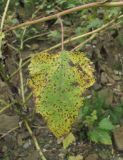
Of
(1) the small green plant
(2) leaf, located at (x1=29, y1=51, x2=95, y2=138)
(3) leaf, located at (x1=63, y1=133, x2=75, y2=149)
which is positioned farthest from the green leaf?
(2) leaf, located at (x1=29, y1=51, x2=95, y2=138)

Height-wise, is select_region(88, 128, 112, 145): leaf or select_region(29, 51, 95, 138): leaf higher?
select_region(29, 51, 95, 138): leaf

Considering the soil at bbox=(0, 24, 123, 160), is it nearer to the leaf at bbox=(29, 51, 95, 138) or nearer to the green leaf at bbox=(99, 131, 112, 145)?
the green leaf at bbox=(99, 131, 112, 145)

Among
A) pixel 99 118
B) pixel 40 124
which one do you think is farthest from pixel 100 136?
pixel 40 124

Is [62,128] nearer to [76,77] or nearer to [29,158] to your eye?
[76,77]

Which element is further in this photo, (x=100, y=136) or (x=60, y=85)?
(x=100, y=136)

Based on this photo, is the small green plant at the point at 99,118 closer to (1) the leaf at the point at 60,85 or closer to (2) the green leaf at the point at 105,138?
(2) the green leaf at the point at 105,138

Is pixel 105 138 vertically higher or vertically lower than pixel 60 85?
lower

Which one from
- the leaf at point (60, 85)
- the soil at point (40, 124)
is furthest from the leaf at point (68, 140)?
the leaf at point (60, 85)

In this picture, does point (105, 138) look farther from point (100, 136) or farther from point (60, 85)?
point (60, 85)
